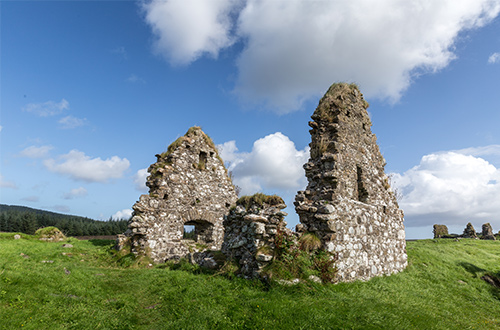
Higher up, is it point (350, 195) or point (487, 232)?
point (350, 195)

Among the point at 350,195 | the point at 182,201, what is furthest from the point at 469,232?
the point at 182,201

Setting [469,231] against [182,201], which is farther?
[469,231]

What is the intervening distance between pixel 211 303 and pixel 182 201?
28.8ft

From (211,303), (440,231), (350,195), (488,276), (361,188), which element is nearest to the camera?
(211,303)

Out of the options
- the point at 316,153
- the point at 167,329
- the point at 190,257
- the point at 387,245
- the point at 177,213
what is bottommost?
the point at 167,329

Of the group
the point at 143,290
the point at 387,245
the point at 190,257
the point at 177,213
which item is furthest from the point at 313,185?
the point at 177,213

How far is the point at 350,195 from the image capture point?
1038cm

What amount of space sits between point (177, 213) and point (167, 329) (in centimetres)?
923

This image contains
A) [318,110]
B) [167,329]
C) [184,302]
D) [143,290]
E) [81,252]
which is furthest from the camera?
[81,252]

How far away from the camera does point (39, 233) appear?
15898mm

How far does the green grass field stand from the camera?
17.6 ft

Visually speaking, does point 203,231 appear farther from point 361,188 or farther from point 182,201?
point 361,188

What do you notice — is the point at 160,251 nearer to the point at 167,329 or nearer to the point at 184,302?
the point at 184,302

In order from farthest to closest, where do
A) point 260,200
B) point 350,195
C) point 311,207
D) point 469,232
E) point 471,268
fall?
point 469,232, point 471,268, point 350,195, point 260,200, point 311,207
